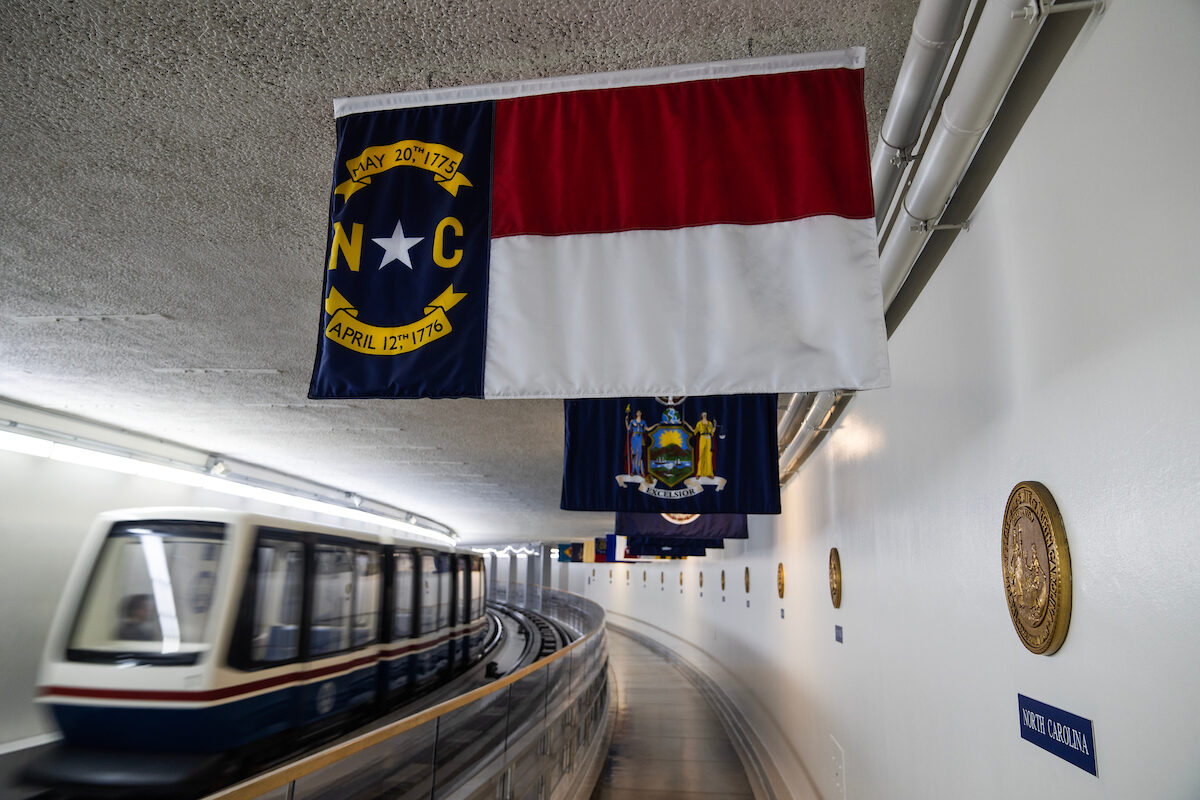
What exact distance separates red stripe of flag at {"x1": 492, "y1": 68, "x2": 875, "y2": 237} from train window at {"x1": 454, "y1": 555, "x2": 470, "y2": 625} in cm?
1145

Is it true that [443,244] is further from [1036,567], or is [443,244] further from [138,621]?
A: [138,621]

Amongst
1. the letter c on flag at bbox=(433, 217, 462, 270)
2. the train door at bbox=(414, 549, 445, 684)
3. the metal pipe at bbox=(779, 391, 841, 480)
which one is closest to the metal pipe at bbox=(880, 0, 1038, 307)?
the letter c on flag at bbox=(433, 217, 462, 270)

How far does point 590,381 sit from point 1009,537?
5.02ft

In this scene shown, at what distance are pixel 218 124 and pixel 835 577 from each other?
5152 mm

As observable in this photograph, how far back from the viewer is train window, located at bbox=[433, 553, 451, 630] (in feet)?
38.8

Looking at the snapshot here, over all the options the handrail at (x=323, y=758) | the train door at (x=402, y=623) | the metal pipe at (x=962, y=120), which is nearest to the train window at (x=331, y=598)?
the train door at (x=402, y=623)

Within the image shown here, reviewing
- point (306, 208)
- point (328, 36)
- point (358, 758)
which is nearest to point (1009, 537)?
point (358, 758)

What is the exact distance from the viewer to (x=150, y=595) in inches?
230

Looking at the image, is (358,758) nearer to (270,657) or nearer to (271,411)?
(270,657)

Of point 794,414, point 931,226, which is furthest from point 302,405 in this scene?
point 931,226

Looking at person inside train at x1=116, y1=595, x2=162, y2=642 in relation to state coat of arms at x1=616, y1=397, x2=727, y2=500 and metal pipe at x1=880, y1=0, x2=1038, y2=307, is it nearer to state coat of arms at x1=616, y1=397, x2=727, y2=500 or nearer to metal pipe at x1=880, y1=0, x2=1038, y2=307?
state coat of arms at x1=616, y1=397, x2=727, y2=500

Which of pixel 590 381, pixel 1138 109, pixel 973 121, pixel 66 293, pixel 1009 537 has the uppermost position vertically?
pixel 66 293

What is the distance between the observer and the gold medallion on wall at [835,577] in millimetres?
5750

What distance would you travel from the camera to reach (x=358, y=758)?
123 inches
